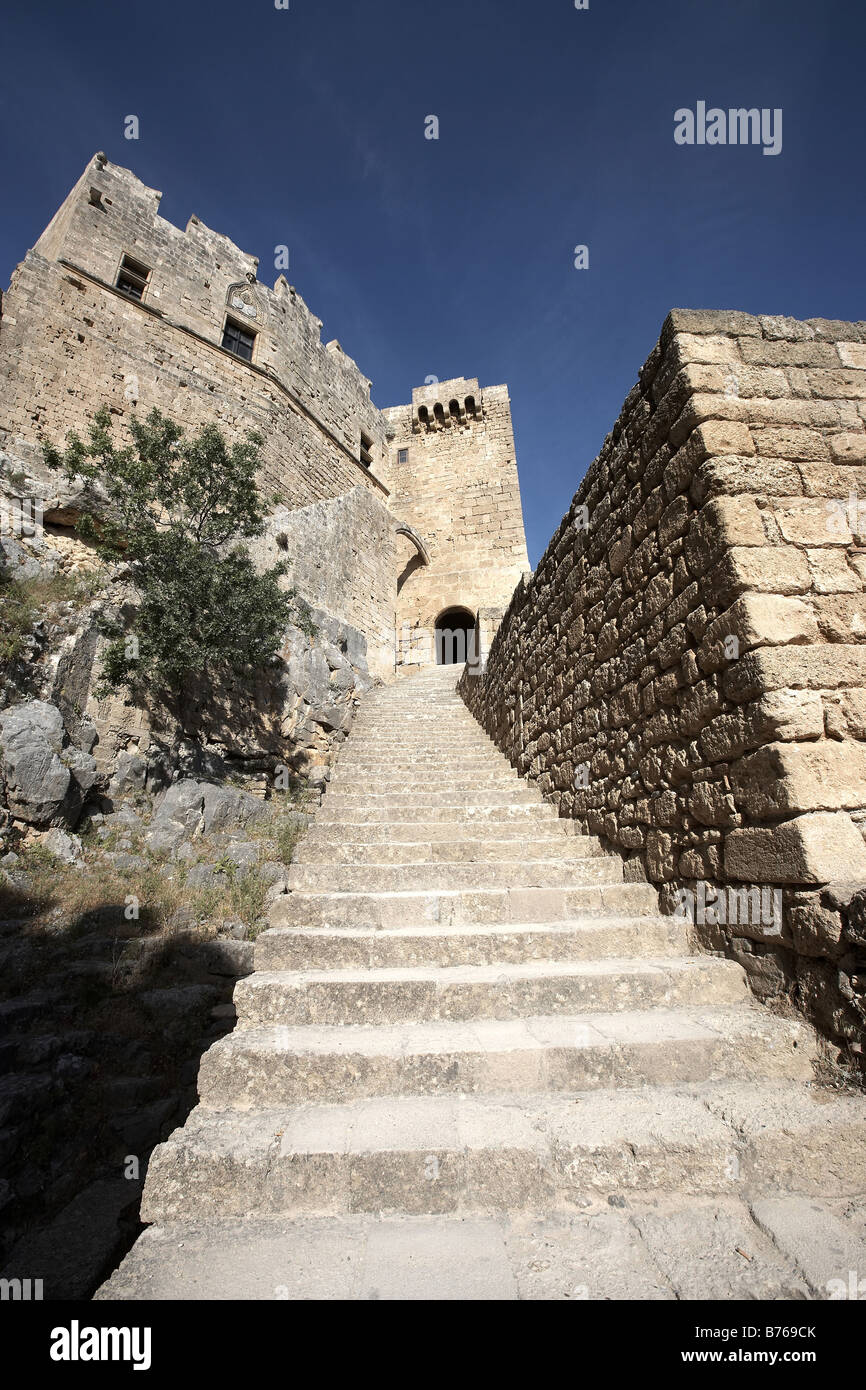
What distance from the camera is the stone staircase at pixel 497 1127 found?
1398 millimetres

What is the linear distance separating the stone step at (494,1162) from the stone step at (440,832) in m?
2.18

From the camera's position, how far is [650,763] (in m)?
3.23

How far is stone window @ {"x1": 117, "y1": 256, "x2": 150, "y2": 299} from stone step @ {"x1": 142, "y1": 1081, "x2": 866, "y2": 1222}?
17.6 metres

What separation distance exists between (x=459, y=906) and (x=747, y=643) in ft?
6.77

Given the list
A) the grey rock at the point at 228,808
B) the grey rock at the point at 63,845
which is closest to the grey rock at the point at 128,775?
the grey rock at the point at 228,808

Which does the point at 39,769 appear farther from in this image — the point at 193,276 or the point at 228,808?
the point at 193,276

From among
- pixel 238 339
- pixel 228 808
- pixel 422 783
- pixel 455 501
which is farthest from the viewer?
pixel 455 501

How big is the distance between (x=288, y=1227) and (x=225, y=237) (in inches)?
842

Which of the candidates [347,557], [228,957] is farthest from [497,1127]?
[347,557]

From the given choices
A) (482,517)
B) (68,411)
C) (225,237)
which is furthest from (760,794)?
(225,237)

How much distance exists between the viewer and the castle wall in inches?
716

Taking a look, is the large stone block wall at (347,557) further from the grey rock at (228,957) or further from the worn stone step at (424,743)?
the grey rock at (228,957)

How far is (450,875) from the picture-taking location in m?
3.47
